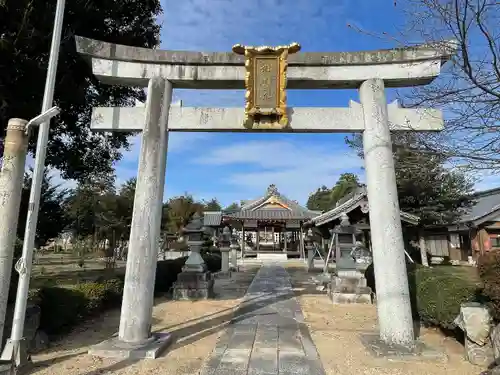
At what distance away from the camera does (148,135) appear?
5.93m

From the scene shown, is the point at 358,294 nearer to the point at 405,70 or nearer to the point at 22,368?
the point at 405,70

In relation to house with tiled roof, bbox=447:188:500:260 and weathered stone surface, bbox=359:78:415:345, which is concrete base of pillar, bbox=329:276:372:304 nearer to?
weathered stone surface, bbox=359:78:415:345

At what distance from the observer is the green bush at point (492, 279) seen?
481cm

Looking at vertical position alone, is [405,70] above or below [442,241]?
above

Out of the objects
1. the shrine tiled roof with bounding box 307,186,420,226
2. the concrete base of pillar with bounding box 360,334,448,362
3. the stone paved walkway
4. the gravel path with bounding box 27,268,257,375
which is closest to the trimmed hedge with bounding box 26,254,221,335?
the gravel path with bounding box 27,268,257,375

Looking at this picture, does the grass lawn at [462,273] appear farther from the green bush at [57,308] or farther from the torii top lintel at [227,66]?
the green bush at [57,308]

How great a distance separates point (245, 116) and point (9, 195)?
3.64m

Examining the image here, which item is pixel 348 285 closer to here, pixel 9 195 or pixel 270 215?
pixel 9 195

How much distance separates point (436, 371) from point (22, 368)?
5.38 metres

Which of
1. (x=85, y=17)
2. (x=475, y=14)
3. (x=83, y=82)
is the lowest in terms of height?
(x=475, y=14)

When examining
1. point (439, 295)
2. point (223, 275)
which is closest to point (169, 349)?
point (439, 295)

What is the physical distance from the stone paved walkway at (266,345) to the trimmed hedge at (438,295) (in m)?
2.39

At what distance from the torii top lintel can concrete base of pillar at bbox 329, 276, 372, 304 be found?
612 centimetres

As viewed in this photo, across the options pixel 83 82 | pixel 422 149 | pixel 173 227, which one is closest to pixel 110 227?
pixel 173 227
